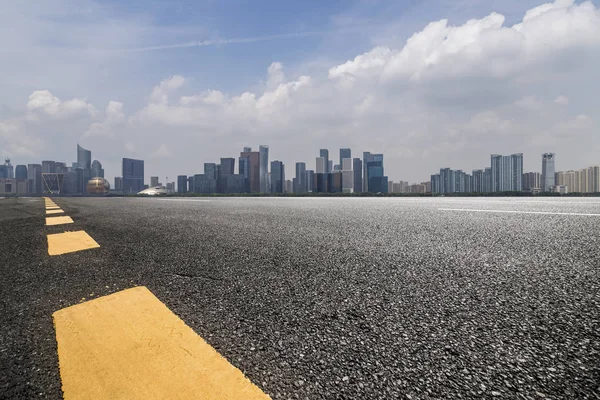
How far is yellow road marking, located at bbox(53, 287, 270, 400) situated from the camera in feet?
2.55

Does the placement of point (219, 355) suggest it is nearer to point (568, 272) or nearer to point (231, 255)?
point (231, 255)

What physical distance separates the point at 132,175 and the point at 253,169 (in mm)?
91503

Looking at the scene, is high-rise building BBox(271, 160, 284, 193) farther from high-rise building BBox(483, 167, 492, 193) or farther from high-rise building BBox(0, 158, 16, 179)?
high-rise building BBox(0, 158, 16, 179)

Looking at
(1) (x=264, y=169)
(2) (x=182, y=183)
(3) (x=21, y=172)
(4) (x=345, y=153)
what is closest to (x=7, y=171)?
(3) (x=21, y=172)

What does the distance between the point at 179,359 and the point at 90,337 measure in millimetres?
387

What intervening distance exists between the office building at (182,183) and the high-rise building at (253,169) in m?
25.2

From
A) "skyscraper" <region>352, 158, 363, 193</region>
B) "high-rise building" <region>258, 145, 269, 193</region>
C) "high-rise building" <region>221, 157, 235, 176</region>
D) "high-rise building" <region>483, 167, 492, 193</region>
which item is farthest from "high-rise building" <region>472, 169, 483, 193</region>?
"high-rise building" <region>221, 157, 235, 176</region>

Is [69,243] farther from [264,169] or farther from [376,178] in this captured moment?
[264,169]

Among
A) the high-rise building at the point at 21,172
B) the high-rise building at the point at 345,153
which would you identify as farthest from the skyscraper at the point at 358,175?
the high-rise building at the point at 21,172

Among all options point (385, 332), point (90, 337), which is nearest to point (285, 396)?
point (385, 332)

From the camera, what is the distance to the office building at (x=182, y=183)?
121581 millimetres

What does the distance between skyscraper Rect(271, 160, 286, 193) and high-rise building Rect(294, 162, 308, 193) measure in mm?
5114

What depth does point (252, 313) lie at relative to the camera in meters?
1.15

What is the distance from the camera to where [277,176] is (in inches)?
4604
